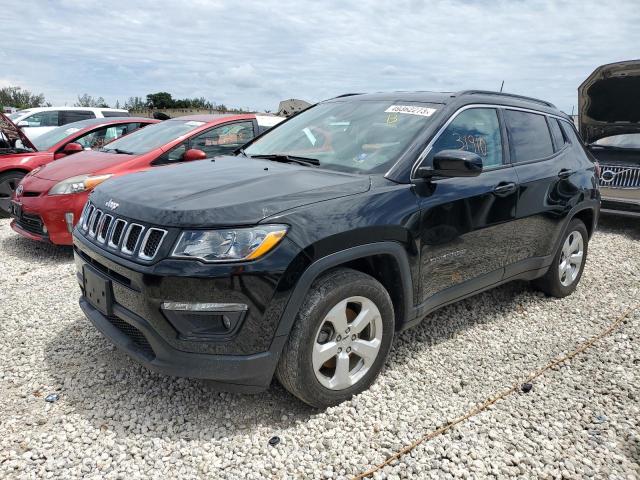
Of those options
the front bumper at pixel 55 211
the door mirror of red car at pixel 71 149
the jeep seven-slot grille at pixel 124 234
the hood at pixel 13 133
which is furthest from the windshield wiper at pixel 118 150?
the jeep seven-slot grille at pixel 124 234

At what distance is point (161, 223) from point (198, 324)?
51 centimetres

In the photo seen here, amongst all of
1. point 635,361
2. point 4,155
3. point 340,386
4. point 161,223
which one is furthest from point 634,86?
point 4,155

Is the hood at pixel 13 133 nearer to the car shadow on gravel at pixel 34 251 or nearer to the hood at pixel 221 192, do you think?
the car shadow on gravel at pixel 34 251

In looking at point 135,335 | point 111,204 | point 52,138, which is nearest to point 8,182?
point 52,138

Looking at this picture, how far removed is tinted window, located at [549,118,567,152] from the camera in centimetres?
435

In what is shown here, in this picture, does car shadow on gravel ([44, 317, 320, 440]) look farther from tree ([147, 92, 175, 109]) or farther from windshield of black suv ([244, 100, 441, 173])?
tree ([147, 92, 175, 109])

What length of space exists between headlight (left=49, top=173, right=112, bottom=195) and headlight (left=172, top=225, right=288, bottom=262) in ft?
11.2

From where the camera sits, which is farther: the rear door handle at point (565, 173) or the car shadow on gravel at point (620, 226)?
the car shadow on gravel at point (620, 226)

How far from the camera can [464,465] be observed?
2441mm

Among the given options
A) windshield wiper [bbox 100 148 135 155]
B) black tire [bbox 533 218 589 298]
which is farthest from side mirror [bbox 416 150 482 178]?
windshield wiper [bbox 100 148 135 155]

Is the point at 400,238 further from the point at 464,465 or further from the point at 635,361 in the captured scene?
the point at 635,361

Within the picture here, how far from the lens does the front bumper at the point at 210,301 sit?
7.66 ft

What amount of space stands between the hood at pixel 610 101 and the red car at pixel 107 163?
4806mm

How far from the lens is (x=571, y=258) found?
462cm
